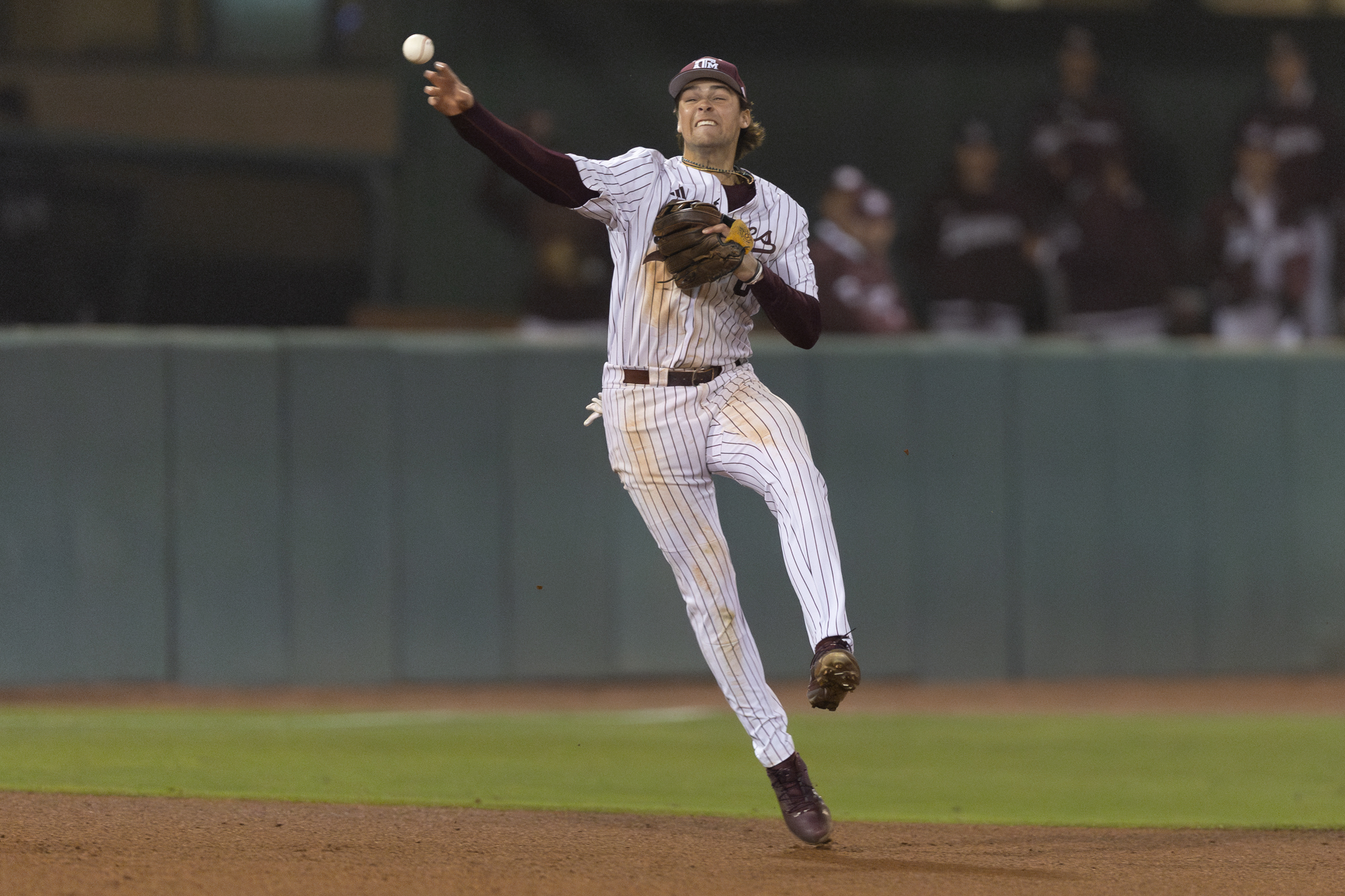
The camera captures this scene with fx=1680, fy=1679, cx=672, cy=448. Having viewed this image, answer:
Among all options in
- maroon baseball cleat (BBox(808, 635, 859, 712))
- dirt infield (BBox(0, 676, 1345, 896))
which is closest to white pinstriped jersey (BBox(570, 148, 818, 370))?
maroon baseball cleat (BBox(808, 635, 859, 712))

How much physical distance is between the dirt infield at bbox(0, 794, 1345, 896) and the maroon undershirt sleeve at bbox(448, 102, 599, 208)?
1.61 metres

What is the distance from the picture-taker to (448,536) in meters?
8.30

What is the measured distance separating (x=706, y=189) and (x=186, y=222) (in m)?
5.16

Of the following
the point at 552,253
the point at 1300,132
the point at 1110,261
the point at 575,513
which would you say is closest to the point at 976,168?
the point at 1110,261

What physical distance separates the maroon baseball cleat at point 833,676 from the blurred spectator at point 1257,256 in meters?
6.43

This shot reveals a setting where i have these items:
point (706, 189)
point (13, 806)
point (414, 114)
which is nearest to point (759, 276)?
point (706, 189)

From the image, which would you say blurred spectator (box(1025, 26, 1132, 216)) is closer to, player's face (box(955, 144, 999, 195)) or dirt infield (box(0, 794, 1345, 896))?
player's face (box(955, 144, 999, 195))

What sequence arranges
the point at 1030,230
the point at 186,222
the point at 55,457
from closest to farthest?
the point at 55,457, the point at 186,222, the point at 1030,230

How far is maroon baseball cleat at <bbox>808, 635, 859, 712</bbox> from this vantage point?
12.1ft

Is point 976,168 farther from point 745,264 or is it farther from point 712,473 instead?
point 745,264

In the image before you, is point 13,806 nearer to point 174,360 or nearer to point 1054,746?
point 174,360

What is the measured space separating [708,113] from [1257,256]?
6.20 metres

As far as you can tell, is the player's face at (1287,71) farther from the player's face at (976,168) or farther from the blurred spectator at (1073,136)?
the player's face at (976,168)

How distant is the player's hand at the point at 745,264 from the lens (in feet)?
12.8
